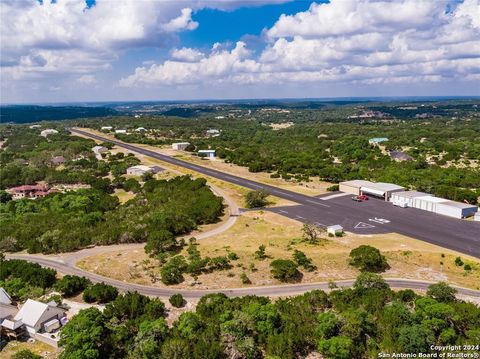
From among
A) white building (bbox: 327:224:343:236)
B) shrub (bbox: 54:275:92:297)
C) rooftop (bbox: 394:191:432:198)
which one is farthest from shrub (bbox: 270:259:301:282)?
rooftop (bbox: 394:191:432:198)

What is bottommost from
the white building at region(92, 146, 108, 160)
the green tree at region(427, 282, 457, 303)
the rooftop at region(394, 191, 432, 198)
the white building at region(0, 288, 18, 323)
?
the white building at region(0, 288, 18, 323)

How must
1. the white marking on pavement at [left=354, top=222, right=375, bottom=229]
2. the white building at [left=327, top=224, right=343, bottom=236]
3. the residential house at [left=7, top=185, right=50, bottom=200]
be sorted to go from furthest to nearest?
the residential house at [left=7, top=185, right=50, bottom=200], the white marking on pavement at [left=354, top=222, right=375, bottom=229], the white building at [left=327, top=224, right=343, bottom=236]

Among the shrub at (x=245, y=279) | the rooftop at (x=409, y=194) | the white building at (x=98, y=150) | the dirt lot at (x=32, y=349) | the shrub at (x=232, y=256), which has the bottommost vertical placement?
the dirt lot at (x=32, y=349)

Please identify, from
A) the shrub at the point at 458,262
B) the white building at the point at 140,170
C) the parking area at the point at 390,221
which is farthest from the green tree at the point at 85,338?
the white building at the point at 140,170

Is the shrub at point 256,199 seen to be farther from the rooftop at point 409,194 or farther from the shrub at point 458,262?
the shrub at point 458,262

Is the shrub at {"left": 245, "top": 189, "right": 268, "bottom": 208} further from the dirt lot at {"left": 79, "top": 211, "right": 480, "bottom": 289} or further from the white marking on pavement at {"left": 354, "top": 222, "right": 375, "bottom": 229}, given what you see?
the white marking on pavement at {"left": 354, "top": 222, "right": 375, "bottom": 229}

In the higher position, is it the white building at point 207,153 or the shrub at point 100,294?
the white building at point 207,153

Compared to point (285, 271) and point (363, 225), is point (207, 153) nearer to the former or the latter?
point (363, 225)
